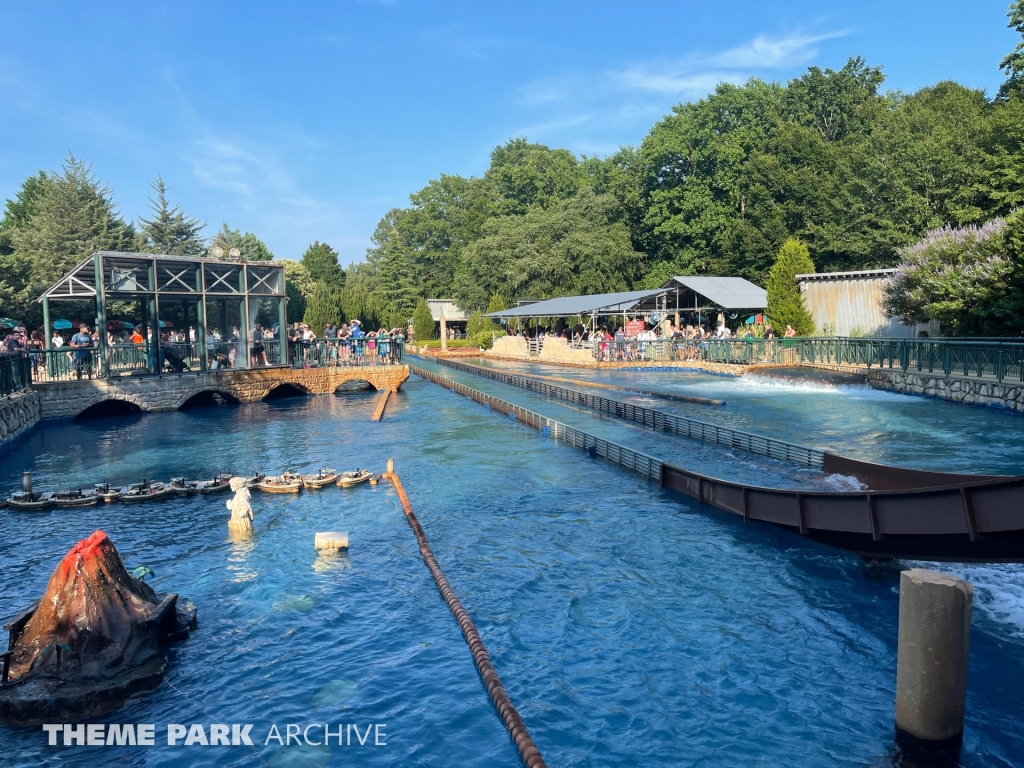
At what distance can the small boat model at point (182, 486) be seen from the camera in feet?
57.2

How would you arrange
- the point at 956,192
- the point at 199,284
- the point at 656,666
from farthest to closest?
1. the point at 956,192
2. the point at 199,284
3. the point at 656,666

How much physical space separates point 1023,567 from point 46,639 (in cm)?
1397

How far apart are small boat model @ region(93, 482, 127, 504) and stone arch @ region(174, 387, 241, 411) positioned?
1378 centimetres

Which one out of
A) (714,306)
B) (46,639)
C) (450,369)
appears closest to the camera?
(46,639)

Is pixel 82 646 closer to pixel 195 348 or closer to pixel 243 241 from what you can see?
pixel 195 348

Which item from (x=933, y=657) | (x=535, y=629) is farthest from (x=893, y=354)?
(x=933, y=657)

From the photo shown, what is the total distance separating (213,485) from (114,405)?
16.1 meters

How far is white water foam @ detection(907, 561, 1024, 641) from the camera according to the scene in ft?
34.3

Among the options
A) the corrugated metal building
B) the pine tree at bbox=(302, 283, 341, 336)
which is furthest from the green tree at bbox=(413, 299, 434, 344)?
the corrugated metal building

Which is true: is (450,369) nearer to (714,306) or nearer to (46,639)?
(714,306)

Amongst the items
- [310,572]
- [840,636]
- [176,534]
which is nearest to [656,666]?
[840,636]

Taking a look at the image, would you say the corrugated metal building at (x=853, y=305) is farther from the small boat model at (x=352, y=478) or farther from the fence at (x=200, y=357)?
the small boat model at (x=352, y=478)

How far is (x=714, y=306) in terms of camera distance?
46531 millimetres

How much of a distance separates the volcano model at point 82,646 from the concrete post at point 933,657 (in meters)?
8.09
